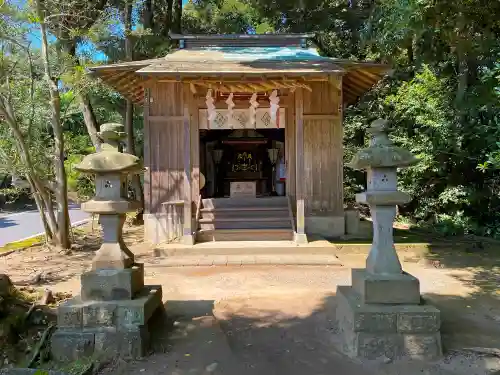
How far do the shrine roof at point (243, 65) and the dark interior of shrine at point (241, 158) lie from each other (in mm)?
3392

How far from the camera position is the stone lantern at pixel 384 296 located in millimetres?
3945

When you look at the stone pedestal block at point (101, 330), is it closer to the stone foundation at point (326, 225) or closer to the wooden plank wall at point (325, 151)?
the stone foundation at point (326, 225)

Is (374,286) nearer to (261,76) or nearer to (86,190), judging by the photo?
(261,76)

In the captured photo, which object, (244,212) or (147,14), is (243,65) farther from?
(147,14)

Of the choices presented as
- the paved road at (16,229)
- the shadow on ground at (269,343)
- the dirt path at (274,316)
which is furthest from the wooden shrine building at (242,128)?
the paved road at (16,229)

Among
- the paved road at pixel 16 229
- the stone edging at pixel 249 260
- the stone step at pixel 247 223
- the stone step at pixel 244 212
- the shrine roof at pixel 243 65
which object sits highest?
the shrine roof at pixel 243 65

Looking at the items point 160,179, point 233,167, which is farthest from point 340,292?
point 233,167

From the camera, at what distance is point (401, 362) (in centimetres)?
388

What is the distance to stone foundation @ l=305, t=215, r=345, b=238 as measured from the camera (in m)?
10.0

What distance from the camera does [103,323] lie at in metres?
4.06

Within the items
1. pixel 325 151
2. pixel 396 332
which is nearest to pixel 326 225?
pixel 325 151

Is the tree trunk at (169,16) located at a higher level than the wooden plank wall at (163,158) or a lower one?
higher

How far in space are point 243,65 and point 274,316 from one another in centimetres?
593

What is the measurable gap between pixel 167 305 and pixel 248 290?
1374 mm
